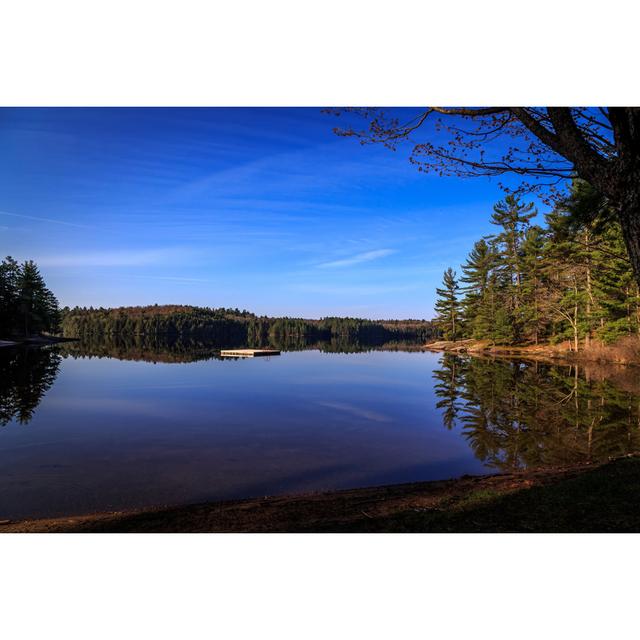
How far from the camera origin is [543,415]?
39.3ft

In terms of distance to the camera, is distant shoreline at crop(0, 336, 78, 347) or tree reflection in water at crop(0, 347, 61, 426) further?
distant shoreline at crop(0, 336, 78, 347)

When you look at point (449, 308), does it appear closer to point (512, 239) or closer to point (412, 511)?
point (512, 239)

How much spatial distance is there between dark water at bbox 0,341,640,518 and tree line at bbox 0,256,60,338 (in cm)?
3453

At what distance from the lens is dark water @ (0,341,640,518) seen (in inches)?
268

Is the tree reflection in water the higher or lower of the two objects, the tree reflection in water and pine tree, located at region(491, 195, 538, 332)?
the lower

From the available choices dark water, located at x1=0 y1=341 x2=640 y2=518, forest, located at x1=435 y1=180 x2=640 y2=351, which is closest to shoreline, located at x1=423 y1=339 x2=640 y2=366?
forest, located at x1=435 y1=180 x2=640 y2=351

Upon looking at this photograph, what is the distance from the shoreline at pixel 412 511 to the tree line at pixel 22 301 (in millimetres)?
51342

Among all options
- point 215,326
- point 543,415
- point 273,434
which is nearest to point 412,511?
point 273,434

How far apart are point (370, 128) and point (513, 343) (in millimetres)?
38530

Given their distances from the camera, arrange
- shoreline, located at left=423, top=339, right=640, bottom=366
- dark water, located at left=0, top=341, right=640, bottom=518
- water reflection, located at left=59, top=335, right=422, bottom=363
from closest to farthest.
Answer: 1. dark water, located at left=0, top=341, right=640, bottom=518
2. shoreline, located at left=423, top=339, right=640, bottom=366
3. water reflection, located at left=59, top=335, right=422, bottom=363

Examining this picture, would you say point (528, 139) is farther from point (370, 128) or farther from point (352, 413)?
point (352, 413)

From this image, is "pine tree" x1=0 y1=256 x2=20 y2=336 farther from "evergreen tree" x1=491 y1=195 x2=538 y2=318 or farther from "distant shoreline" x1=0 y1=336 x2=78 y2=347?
"evergreen tree" x1=491 y1=195 x2=538 y2=318

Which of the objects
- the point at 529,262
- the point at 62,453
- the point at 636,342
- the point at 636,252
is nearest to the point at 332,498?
the point at 636,252

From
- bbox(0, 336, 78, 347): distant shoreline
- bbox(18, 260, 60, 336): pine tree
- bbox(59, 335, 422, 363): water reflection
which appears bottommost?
bbox(59, 335, 422, 363): water reflection
